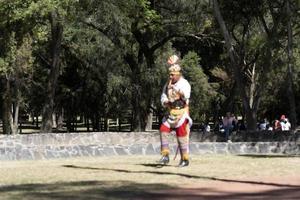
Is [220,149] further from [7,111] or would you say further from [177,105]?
[7,111]

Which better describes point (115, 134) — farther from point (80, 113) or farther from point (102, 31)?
point (80, 113)

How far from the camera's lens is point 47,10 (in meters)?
24.3

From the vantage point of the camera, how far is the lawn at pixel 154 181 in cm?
895

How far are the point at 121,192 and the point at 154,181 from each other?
1.42m

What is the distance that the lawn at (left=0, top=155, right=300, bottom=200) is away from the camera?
8953 mm

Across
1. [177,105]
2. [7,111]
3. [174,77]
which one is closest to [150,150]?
[177,105]

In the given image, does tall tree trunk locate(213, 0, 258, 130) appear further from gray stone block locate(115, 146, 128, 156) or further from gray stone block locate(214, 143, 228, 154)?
gray stone block locate(115, 146, 128, 156)

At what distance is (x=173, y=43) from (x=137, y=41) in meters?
8.49

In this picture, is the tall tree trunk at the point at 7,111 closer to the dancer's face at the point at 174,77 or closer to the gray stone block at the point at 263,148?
the gray stone block at the point at 263,148

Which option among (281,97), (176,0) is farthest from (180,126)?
(281,97)

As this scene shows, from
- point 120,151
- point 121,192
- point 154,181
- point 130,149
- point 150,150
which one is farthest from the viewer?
point 150,150

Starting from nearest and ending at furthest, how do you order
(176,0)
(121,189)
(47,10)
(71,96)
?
(121,189) < (47,10) < (176,0) < (71,96)

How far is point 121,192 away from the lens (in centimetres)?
923

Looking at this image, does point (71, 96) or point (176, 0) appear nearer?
point (176, 0)
